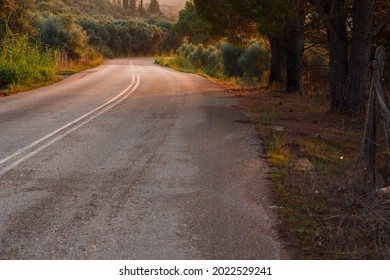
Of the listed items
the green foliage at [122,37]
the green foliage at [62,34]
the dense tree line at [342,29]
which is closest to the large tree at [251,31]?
the dense tree line at [342,29]

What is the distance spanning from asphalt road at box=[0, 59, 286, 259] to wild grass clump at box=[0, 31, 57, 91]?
7.66 metres

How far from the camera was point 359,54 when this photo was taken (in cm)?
1299

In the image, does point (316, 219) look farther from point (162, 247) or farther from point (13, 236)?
point (13, 236)

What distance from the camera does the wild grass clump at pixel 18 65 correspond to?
1981cm

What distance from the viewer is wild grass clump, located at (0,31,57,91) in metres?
19.8

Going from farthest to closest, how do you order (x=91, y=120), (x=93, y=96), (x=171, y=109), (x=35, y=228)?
(x=93, y=96)
(x=171, y=109)
(x=91, y=120)
(x=35, y=228)

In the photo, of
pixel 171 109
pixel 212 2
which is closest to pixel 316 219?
pixel 171 109

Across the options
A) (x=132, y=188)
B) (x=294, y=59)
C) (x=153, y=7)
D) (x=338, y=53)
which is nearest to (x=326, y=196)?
(x=132, y=188)

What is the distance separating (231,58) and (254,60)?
4.41 m

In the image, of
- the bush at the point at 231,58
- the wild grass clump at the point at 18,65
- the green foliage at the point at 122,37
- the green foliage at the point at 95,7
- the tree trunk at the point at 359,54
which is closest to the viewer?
the tree trunk at the point at 359,54

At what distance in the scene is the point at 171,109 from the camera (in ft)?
47.6

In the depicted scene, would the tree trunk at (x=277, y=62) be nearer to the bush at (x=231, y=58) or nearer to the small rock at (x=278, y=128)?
the bush at (x=231, y=58)

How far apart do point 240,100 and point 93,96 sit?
4976 millimetres

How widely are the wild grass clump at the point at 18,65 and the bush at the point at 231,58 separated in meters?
14.4
